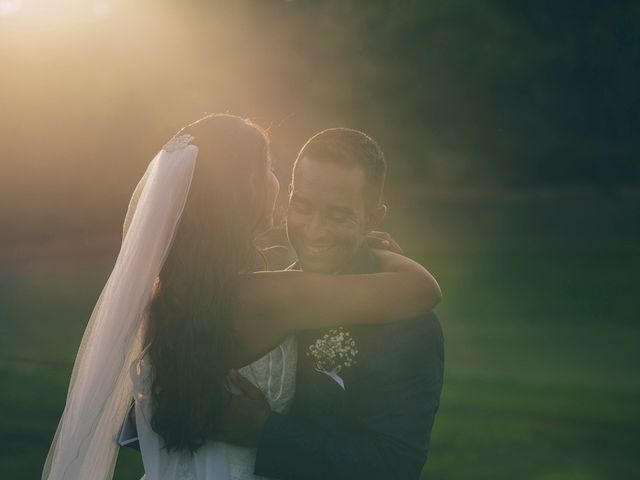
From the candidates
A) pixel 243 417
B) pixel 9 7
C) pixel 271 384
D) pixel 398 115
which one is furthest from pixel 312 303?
pixel 398 115

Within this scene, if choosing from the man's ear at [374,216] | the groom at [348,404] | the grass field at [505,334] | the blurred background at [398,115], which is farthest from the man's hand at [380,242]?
the blurred background at [398,115]

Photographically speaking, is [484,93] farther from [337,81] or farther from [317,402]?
[317,402]

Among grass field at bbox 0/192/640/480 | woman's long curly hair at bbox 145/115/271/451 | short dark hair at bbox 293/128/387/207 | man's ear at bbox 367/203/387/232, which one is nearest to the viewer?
woman's long curly hair at bbox 145/115/271/451

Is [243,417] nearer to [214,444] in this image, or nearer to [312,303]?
[214,444]

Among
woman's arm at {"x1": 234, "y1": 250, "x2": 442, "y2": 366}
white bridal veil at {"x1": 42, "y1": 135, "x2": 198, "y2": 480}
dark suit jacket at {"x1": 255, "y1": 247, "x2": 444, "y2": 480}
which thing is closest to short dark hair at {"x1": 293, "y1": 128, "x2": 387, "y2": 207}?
woman's arm at {"x1": 234, "y1": 250, "x2": 442, "y2": 366}

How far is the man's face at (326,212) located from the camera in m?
3.11

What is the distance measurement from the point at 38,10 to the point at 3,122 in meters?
3.21

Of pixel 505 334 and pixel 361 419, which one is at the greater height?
pixel 361 419

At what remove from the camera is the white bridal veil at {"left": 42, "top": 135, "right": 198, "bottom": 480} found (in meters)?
2.93

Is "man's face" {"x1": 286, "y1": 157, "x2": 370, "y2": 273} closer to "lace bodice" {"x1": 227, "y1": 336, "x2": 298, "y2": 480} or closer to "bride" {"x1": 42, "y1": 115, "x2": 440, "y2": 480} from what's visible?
"bride" {"x1": 42, "y1": 115, "x2": 440, "y2": 480}

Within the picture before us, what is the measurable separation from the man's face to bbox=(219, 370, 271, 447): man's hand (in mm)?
440

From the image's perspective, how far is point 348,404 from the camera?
2.95 meters

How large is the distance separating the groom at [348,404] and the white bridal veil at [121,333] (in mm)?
328

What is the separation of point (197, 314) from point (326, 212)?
52 cm
